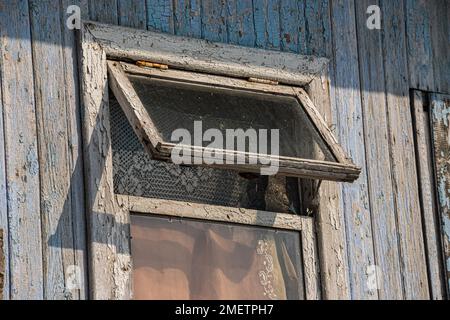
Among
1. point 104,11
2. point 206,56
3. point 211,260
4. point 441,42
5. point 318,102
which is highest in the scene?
point 441,42

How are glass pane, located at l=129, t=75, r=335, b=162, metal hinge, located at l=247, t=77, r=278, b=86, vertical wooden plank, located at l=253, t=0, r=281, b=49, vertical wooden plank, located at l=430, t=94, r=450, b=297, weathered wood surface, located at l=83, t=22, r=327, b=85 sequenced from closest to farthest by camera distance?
glass pane, located at l=129, t=75, r=335, b=162, weathered wood surface, located at l=83, t=22, r=327, b=85, metal hinge, located at l=247, t=77, r=278, b=86, vertical wooden plank, located at l=253, t=0, r=281, b=49, vertical wooden plank, located at l=430, t=94, r=450, b=297

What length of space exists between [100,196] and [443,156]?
1816 millimetres

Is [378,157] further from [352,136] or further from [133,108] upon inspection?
[133,108]

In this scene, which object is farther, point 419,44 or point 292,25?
point 419,44

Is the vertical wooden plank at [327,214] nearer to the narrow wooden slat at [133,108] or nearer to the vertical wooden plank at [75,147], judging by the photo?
the narrow wooden slat at [133,108]

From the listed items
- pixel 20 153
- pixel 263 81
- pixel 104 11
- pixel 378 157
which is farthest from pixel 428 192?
pixel 20 153

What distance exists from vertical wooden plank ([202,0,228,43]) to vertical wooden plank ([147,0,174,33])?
0.16m

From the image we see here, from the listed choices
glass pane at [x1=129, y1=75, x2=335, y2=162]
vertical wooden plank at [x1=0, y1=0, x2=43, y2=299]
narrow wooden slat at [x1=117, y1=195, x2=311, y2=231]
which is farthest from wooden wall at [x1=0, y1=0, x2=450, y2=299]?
glass pane at [x1=129, y1=75, x2=335, y2=162]

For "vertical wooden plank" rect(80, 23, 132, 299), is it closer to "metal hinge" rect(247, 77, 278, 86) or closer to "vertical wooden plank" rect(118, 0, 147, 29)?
"vertical wooden plank" rect(118, 0, 147, 29)

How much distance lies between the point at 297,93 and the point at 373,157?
49 centimetres

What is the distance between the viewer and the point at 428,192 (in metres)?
6.52

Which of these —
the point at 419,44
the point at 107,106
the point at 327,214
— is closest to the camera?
the point at 107,106

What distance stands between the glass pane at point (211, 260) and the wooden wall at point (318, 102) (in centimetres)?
21

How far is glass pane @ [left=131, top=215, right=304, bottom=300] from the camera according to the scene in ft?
18.6
